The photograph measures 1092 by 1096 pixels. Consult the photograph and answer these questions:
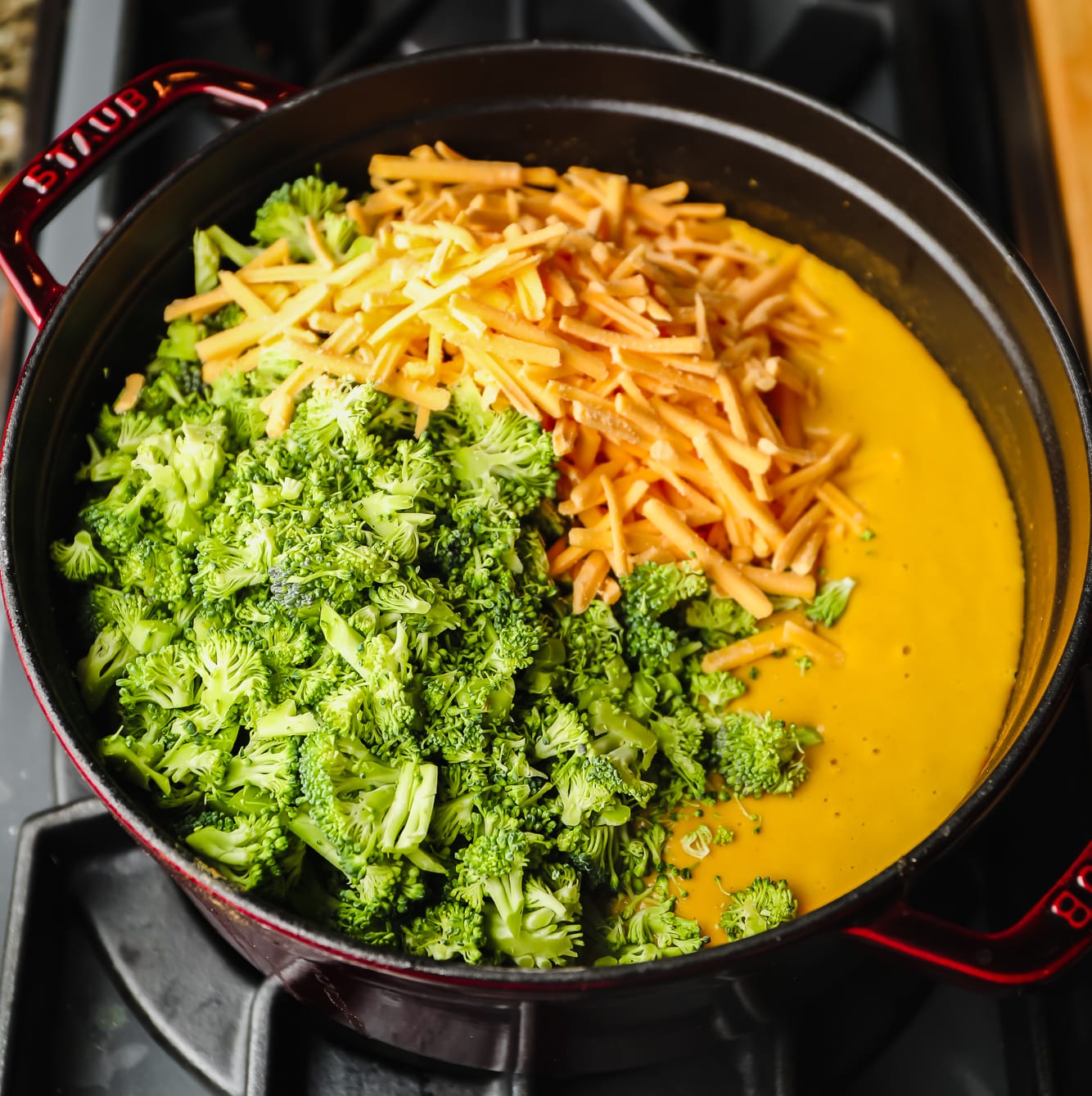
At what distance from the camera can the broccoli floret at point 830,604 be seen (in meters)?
1.58

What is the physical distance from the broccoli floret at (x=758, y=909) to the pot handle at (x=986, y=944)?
0.73 ft

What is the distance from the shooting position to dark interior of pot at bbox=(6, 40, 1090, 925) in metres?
1.49

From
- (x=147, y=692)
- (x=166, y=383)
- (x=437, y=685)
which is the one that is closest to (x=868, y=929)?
(x=437, y=685)

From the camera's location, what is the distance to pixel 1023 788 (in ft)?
5.29

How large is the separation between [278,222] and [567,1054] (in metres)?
1.26

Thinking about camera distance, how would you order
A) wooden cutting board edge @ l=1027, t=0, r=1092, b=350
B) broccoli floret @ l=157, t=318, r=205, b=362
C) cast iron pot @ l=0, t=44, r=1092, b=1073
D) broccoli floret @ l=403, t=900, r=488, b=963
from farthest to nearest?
wooden cutting board edge @ l=1027, t=0, r=1092, b=350, broccoli floret @ l=157, t=318, r=205, b=362, broccoli floret @ l=403, t=900, r=488, b=963, cast iron pot @ l=0, t=44, r=1092, b=1073

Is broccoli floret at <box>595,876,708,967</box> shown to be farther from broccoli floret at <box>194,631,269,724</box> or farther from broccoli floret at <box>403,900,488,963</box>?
broccoli floret at <box>194,631,269,724</box>

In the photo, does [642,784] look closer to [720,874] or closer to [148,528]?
[720,874]

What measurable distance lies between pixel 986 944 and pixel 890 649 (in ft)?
1.71

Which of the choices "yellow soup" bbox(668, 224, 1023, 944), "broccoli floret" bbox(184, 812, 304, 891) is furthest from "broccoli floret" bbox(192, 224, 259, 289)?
"yellow soup" bbox(668, 224, 1023, 944)

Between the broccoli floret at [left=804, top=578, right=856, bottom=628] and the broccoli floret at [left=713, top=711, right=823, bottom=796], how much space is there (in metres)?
0.18

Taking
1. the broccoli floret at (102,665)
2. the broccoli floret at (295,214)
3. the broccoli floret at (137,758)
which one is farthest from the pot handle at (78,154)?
the broccoli floret at (137,758)

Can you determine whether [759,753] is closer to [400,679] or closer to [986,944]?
[986,944]

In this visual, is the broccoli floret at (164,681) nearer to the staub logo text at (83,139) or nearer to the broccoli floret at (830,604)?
the staub logo text at (83,139)
